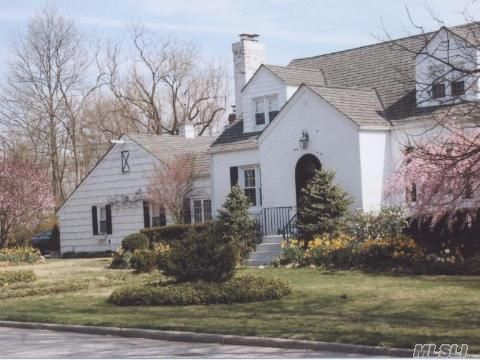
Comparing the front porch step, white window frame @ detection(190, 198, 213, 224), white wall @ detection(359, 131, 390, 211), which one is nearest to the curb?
the front porch step

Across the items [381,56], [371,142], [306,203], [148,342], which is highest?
[381,56]

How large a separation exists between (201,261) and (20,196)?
2356 cm

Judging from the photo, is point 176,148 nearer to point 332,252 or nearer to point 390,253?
point 332,252

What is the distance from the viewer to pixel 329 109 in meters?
28.2

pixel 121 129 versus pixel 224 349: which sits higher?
pixel 121 129

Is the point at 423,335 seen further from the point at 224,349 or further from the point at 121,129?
the point at 121,129

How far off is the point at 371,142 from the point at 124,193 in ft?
51.5

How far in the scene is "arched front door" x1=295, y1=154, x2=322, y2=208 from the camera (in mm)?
29156

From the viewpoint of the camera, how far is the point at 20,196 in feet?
130

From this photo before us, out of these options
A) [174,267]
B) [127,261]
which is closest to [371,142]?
[127,261]

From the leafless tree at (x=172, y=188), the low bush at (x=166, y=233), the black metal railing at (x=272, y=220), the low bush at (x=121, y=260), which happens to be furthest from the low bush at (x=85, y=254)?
the black metal railing at (x=272, y=220)

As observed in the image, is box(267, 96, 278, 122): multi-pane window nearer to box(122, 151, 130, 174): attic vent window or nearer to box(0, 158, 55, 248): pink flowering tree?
box(122, 151, 130, 174): attic vent window

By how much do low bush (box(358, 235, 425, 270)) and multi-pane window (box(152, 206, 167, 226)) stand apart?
16.0 meters

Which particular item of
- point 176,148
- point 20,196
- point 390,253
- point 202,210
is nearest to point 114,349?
point 390,253
